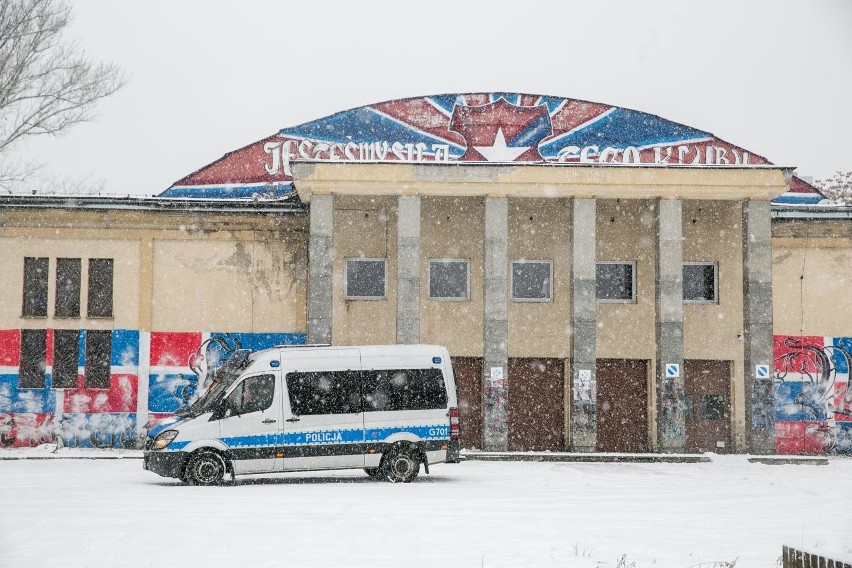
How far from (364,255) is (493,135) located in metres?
6.66

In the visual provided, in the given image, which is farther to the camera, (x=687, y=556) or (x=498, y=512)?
(x=498, y=512)

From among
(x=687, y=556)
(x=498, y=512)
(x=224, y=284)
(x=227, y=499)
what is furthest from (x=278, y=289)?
(x=687, y=556)

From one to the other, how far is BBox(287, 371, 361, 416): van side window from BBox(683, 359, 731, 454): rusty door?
11.0 m

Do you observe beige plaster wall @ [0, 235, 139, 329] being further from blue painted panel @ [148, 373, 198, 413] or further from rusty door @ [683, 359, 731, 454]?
rusty door @ [683, 359, 731, 454]

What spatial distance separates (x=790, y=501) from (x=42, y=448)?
17489 millimetres

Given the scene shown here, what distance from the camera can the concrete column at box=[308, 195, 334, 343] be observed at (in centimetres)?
2400

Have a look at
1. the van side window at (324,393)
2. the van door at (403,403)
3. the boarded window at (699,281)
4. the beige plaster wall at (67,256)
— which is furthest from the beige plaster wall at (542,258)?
the beige plaster wall at (67,256)

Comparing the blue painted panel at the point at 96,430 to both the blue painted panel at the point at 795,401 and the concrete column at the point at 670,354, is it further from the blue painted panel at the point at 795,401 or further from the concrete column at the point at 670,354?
the blue painted panel at the point at 795,401

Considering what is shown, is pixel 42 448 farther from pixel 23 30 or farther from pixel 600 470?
pixel 600 470

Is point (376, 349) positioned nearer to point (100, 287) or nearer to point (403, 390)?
point (403, 390)

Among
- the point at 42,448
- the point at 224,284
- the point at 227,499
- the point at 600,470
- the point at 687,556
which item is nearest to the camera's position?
the point at 687,556

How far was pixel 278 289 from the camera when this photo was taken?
85.4 ft

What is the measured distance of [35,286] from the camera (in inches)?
1007

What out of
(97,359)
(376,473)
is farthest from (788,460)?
(97,359)
